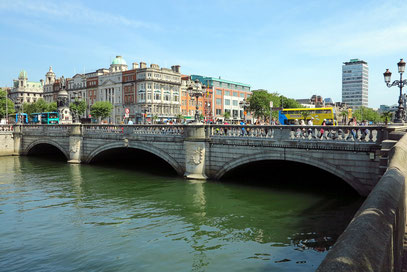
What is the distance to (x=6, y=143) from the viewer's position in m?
37.8

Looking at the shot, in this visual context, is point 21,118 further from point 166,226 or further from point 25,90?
point 25,90

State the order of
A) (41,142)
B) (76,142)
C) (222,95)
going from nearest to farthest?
(76,142), (41,142), (222,95)

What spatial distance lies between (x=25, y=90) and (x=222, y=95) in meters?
90.9

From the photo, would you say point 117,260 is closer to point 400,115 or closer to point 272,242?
point 272,242

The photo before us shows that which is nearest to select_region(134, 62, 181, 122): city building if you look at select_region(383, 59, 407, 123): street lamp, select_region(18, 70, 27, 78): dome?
select_region(383, 59, 407, 123): street lamp

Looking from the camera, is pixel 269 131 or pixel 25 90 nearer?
pixel 269 131

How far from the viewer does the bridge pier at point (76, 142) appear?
30266mm

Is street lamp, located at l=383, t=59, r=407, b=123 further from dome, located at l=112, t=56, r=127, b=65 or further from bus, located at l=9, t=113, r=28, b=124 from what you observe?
dome, located at l=112, t=56, r=127, b=65

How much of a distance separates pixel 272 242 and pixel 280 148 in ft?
24.5

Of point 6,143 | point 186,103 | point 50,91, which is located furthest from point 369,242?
point 50,91

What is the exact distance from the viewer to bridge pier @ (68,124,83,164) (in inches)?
1192

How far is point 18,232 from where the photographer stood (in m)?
12.6

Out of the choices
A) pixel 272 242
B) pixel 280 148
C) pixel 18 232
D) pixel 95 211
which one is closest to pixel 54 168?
pixel 95 211

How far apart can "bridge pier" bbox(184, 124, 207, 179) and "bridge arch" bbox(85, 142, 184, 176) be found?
144 centimetres
